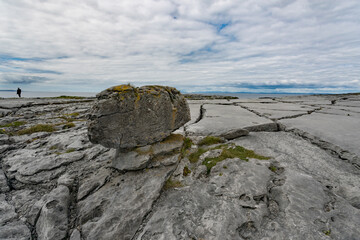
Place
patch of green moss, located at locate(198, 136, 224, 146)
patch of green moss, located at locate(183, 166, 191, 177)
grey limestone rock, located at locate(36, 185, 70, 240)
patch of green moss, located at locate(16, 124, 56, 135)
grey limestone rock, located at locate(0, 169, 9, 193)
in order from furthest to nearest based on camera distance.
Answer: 1. patch of green moss, located at locate(16, 124, 56, 135)
2. patch of green moss, located at locate(198, 136, 224, 146)
3. grey limestone rock, located at locate(0, 169, 9, 193)
4. patch of green moss, located at locate(183, 166, 191, 177)
5. grey limestone rock, located at locate(36, 185, 70, 240)

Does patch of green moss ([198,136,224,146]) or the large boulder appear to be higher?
the large boulder

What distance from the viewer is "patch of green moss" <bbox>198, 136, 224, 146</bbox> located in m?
7.92

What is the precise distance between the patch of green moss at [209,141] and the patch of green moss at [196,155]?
0.56m

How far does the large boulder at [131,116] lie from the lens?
236 inches

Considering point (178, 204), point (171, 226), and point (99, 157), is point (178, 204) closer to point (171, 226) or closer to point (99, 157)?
point (171, 226)

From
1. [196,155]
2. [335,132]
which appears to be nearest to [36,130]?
[196,155]

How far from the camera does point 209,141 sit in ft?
26.3

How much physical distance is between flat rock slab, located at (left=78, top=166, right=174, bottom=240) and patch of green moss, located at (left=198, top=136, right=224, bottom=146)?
222 centimetres

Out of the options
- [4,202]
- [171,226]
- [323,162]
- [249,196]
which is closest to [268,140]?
[323,162]

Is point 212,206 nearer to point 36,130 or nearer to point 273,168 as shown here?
point 273,168

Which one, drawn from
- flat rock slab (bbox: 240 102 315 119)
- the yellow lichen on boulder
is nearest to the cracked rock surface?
the yellow lichen on boulder

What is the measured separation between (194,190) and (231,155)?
6.83 feet

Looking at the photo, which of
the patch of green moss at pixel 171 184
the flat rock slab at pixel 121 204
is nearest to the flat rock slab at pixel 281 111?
the patch of green moss at pixel 171 184

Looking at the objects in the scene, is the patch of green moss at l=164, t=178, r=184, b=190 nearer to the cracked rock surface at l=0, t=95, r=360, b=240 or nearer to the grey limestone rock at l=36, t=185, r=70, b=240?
the cracked rock surface at l=0, t=95, r=360, b=240
